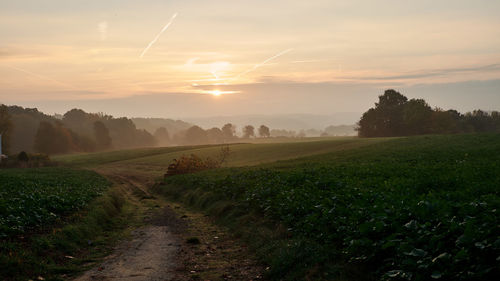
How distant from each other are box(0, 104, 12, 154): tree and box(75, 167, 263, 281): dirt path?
98728 millimetres

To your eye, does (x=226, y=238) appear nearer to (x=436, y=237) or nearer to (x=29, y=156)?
(x=436, y=237)

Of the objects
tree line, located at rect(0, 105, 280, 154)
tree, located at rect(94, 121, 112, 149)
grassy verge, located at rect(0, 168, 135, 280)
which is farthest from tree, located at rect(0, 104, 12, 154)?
grassy verge, located at rect(0, 168, 135, 280)

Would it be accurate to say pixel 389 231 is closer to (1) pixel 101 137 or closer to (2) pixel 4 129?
(2) pixel 4 129

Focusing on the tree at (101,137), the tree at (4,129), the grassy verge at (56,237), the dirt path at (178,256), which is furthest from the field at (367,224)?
the tree at (101,137)

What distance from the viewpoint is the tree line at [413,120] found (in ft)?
318

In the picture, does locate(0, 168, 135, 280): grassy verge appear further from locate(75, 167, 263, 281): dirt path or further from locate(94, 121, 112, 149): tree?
locate(94, 121, 112, 149): tree

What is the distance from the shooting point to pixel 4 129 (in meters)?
103

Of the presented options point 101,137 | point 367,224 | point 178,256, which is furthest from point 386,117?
point 101,137

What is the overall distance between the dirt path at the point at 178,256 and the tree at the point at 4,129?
3887 inches

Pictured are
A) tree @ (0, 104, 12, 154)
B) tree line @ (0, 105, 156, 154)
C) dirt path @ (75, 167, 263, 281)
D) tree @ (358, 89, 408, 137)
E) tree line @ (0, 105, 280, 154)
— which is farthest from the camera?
tree line @ (0, 105, 156, 154)

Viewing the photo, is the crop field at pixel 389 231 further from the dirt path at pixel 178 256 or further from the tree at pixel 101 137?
the tree at pixel 101 137

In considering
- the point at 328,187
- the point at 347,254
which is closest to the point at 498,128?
the point at 328,187

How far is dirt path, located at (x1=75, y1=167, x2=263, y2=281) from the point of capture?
38.6 ft

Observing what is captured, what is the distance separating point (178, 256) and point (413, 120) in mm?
94268
